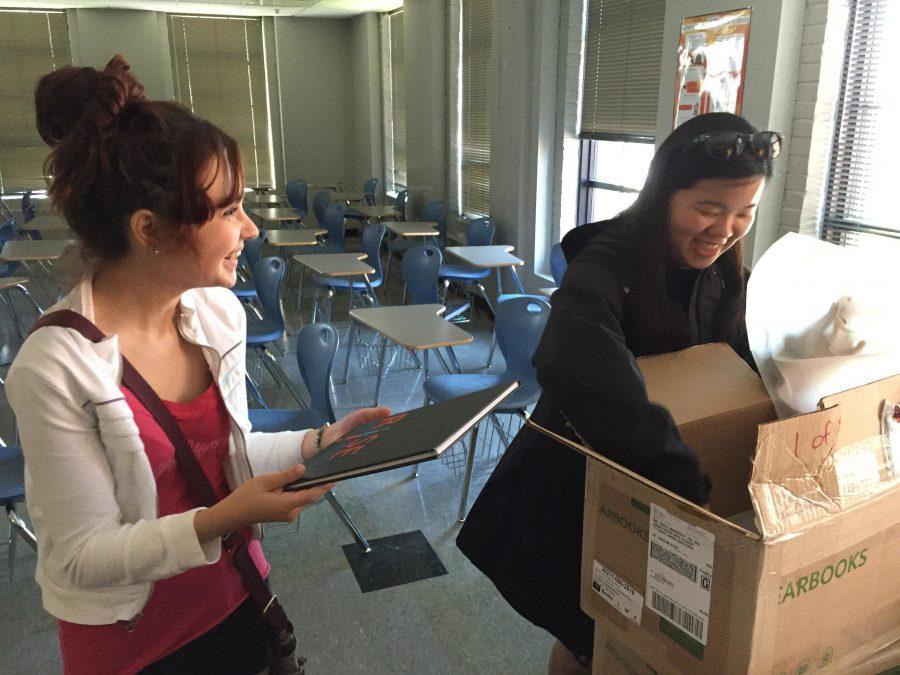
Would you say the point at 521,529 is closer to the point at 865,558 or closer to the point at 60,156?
the point at 865,558

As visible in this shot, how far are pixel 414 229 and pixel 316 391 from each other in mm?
3969

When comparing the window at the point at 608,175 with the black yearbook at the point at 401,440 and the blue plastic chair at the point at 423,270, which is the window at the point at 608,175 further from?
the black yearbook at the point at 401,440

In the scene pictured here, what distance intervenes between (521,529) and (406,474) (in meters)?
2.09

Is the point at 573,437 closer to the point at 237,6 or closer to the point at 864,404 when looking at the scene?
the point at 864,404

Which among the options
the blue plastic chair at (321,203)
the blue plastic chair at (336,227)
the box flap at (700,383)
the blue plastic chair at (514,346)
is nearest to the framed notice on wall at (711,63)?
the blue plastic chair at (514,346)

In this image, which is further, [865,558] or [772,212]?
[772,212]

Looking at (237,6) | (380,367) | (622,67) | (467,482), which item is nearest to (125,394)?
(467,482)

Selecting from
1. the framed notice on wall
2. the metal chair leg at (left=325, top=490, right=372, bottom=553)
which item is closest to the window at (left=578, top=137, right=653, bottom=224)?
the framed notice on wall

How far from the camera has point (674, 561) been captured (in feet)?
2.65

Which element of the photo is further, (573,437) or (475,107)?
(475,107)

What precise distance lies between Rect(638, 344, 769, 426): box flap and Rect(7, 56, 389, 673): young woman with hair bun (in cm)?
52

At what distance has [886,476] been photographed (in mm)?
829

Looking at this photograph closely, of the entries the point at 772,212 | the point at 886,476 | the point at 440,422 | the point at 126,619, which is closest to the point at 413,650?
the point at 126,619

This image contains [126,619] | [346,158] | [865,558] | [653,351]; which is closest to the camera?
[865,558]
